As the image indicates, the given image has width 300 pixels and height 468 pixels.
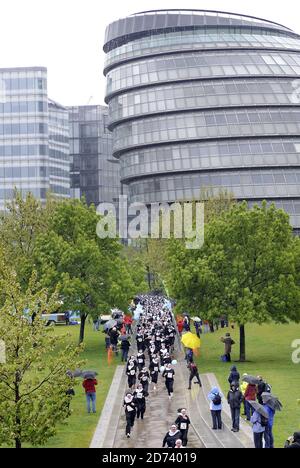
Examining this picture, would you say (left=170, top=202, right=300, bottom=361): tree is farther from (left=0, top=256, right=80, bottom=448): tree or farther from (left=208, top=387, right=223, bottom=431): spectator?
(left=0, top=256, right=80, bottom=448): tree

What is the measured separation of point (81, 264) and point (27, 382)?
1315 inches

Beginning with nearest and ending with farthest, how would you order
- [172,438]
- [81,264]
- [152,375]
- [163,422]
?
[172,438] < [163,422] < [152,375] < [81,264]

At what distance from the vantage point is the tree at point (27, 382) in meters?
25.2

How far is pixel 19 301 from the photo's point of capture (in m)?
A: 27.3

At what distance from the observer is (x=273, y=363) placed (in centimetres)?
5012

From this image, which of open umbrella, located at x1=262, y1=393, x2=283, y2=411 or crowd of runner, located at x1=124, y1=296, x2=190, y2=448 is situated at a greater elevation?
open umbrella, located at x1=262, y1=393, x2=283, y2=411

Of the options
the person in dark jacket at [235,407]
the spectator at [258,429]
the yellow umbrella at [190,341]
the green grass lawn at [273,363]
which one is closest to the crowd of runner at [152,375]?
the yellow umbrella at [190,341]

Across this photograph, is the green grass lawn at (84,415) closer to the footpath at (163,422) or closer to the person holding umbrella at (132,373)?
the footpath at (163,422)

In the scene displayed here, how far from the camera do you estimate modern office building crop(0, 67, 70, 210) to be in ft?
541

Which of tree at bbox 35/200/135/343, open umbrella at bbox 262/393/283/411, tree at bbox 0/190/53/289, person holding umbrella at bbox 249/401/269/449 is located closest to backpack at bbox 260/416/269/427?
person holding umbrella at bbox 249/401/269/449

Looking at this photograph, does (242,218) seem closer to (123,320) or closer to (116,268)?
(116,268)

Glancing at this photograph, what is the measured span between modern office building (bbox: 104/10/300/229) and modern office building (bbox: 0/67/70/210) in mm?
22653

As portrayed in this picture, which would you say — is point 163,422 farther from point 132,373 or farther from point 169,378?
point 132,373

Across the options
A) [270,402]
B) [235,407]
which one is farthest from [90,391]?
[270,402]
